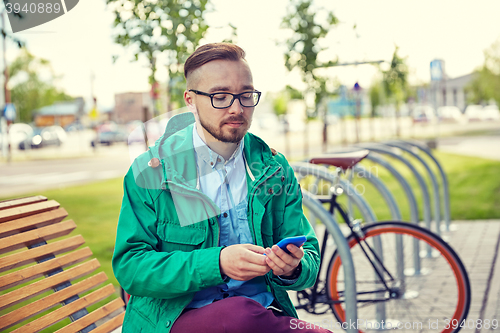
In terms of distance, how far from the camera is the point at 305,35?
822 cm

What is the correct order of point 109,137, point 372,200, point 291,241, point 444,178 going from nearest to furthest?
point 291,241, point 444,178, point 372,200, point 109,137

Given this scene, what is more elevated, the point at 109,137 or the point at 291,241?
the point at 291,241

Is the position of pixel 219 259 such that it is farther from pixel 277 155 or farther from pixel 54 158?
pixel 54 158

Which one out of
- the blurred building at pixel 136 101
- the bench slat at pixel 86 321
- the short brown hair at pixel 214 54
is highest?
the short brown hair at pixel 214 54

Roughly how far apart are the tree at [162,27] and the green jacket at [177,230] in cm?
208

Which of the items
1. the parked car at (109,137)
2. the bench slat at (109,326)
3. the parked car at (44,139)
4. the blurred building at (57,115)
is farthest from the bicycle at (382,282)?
the blurred building at (57,115)

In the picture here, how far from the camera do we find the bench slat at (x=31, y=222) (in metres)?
2.32

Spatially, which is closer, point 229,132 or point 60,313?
point 229,132

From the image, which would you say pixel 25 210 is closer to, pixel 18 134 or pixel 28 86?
pixel 18 134

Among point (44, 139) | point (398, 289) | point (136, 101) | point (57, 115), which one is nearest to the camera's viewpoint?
point (398, 289)

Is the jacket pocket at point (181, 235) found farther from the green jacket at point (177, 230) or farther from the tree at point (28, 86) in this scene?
the tree at point (28, 86)

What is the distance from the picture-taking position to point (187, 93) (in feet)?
6.91

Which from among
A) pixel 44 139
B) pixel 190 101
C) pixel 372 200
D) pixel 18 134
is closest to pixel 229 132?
pixel 190 101

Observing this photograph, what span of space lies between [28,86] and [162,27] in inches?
2694
